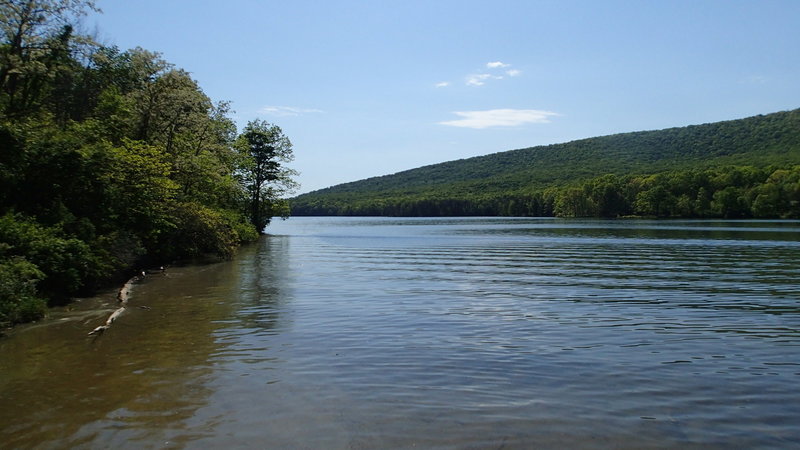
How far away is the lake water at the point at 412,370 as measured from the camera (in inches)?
279

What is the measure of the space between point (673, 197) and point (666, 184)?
4.46 metres

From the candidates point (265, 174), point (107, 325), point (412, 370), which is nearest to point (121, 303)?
point (107, 325)

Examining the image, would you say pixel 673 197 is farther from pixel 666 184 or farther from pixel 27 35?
pixel 27 35

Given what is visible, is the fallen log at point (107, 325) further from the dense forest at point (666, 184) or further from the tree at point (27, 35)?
the dense forest at point (666, 184)

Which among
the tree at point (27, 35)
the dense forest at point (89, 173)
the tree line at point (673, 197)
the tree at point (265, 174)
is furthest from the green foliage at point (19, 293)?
the tree line at point (673, 197)

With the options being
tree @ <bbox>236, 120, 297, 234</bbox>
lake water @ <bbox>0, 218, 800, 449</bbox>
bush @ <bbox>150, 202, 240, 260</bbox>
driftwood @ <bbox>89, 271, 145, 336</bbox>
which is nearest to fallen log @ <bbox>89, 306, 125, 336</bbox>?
driftwood @ <bbox>89, 271, 145, 336</bbox>

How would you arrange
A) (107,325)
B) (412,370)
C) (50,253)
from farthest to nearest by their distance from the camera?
(50,253) → (107,325) → (412,370)

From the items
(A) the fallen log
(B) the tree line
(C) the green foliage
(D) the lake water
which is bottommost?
(D) the lake water

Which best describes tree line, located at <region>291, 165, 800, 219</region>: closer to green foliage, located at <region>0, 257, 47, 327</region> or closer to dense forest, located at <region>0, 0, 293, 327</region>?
dense forest, located at <region>0, 0, 293, 327</region>

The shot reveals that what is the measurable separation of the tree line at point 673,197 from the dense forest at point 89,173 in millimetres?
103709

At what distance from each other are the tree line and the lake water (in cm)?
10392

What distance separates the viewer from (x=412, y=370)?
388 inches

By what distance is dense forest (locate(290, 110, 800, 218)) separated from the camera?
373ft

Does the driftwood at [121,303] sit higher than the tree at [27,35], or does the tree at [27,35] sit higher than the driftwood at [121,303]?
the tree at [27,35]
